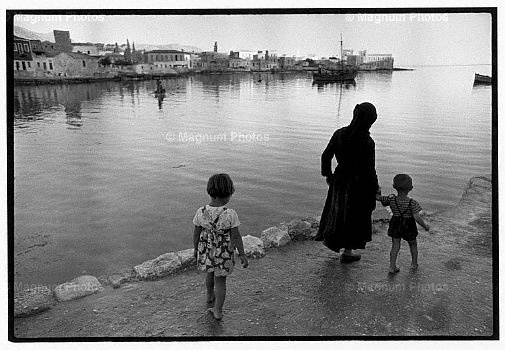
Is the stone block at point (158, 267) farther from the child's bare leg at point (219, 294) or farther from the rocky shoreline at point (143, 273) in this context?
the child's bare leg at point (219, 294)

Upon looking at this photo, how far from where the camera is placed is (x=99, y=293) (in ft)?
14.9

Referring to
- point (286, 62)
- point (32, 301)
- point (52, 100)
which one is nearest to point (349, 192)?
point (286, 62)

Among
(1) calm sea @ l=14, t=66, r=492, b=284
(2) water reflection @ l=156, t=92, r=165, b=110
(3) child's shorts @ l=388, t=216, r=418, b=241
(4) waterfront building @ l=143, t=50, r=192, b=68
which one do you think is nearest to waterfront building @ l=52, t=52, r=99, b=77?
(1) calm sea @ l=14, t=66, r=492, b=284

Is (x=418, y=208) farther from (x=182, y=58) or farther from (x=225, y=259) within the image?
(x=182, y=58)

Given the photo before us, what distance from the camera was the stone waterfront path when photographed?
411cm

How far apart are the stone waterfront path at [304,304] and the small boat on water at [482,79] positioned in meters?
1.79

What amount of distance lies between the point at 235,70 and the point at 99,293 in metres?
2.73

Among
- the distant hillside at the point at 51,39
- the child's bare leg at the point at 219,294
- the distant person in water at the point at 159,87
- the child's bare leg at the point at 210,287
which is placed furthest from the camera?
the distant person in water at the point at 159,87

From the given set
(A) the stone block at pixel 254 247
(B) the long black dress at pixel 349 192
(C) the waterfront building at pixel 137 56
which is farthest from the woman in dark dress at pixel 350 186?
(C) the waterfront building at pixel 137 56

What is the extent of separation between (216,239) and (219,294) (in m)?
0.48

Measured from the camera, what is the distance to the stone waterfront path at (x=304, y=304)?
13.5 feet

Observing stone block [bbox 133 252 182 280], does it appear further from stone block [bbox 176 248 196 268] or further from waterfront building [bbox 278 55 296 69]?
waterfront building [bbox 278 55 296 69]

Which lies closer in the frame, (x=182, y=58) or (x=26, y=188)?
(x=26, y=188)

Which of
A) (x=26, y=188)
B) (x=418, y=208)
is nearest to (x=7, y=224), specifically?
(x=26, y=188)
